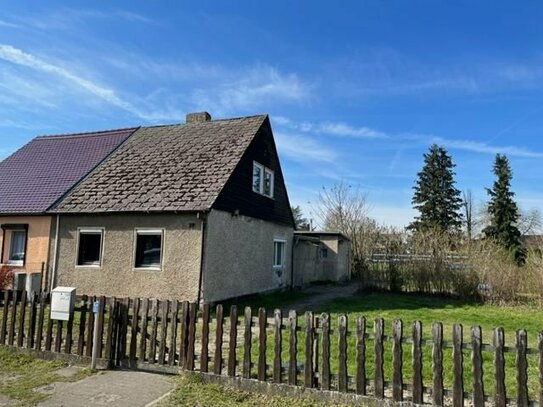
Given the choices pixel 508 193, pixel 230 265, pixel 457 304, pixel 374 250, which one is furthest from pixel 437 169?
pixel 230 265

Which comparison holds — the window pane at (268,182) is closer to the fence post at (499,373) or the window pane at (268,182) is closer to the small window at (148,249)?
the small window at (148,249)

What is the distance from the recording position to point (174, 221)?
14.1 metres

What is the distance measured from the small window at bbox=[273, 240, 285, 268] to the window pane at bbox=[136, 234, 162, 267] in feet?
22.1

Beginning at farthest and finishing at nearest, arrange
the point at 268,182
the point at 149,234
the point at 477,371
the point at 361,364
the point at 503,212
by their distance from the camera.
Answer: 1. the point at 503,212
2. the point at 268,182
3. the point at 149,234
4. the point at 361,364
5. the point at 477,371

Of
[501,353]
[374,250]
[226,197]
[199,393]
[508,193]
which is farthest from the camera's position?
[508,193]

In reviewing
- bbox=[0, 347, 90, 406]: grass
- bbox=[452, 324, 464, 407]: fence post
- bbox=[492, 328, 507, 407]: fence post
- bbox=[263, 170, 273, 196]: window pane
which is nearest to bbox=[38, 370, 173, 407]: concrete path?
bbox=[0, 347, 90, 406]: grass

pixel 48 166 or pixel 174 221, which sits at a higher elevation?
pixel 48 166

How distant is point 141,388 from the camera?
20.1ft

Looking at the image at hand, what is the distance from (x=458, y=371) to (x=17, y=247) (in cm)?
1661

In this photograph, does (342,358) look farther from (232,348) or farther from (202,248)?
(202,248)

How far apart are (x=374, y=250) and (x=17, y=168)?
1756 centimetres

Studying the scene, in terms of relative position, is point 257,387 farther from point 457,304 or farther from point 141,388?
point 457,304

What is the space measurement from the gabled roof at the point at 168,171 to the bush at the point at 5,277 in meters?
2.71

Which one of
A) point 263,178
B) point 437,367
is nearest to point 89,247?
point 263,178
